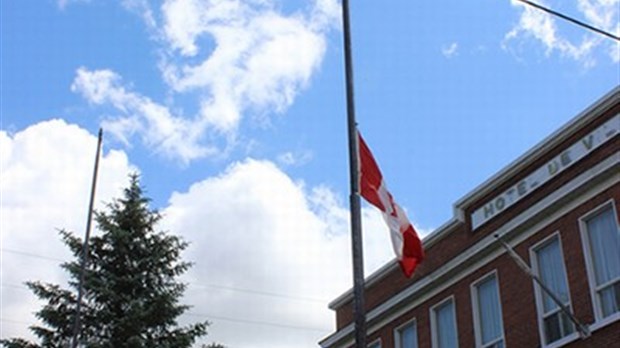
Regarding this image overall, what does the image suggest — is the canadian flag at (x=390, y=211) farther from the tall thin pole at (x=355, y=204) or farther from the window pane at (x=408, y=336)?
the window pane at (x=408, y=336)

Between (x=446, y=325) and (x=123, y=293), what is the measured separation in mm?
13549

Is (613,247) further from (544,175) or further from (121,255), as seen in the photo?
(121,255)

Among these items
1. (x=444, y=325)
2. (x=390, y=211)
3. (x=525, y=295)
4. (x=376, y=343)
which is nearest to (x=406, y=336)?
(x=376, y=343)

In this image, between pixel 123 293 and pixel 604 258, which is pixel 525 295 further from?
pixel 123 293

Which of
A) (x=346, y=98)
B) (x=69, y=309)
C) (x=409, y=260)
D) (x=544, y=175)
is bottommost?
(x=409, y=260)

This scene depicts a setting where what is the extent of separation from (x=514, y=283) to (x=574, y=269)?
2125 millimetres

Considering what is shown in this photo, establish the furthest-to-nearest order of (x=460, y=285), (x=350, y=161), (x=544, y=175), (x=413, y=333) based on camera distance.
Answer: (x=413, y=333), (x=460, y=285), (x=544, y=175), (x=350, y=161)

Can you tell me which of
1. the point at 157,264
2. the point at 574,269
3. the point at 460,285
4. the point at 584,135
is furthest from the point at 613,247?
the point at 157,264

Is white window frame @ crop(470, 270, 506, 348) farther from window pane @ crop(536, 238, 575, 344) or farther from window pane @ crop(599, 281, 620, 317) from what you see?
window pane @ crop(599, 281, 620, 317)

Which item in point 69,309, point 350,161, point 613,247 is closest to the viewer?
point 350,161

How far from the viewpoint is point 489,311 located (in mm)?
23328

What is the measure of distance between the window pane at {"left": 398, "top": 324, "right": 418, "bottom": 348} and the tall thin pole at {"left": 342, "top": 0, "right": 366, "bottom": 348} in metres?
12.0

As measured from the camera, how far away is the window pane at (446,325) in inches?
976

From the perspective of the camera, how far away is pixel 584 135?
20578 millimetres
